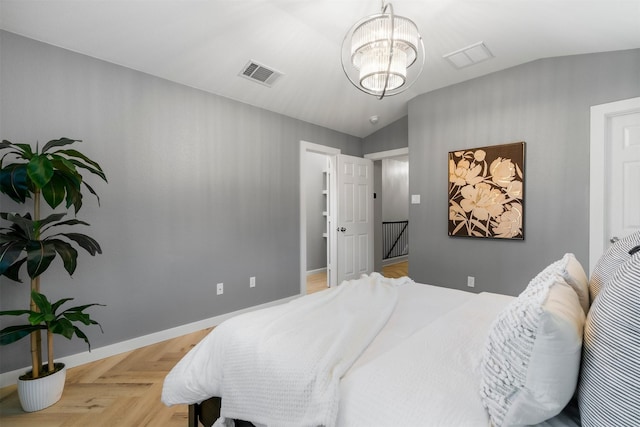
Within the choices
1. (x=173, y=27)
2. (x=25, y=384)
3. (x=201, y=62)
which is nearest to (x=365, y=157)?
(x=201, y=62)

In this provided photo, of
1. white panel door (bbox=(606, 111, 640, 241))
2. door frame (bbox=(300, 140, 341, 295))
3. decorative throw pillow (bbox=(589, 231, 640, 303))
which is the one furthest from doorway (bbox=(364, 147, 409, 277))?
decorative throw pillow (bbox=(589, 231, 640, 303))

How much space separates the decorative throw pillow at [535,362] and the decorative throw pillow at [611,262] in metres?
0.47

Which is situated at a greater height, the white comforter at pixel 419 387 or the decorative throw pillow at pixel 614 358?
the decorative throw pillow at pixel 614 358

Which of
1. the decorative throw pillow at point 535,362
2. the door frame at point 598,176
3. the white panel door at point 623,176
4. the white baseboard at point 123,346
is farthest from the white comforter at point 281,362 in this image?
the white panel door at point 623,176

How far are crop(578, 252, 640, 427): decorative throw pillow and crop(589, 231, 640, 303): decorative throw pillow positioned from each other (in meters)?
0.48

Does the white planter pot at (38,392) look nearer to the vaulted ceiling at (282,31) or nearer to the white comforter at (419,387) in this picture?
the white comforter at (419,387)

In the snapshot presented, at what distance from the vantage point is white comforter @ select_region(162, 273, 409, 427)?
1.00m

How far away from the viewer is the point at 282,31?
2.47 meters

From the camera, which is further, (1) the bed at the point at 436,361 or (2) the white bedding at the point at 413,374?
(2) the white bedding at the point at 413,374

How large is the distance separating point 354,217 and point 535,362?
153 inches

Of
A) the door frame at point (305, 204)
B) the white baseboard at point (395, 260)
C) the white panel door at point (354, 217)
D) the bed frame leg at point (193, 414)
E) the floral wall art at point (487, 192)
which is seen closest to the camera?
the bed frame leg at point (193, 414)

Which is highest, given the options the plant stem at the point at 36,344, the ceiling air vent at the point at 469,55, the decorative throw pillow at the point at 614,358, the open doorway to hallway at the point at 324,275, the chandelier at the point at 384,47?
the ceiling air vent at the point at 469,55

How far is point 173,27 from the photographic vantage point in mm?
2258

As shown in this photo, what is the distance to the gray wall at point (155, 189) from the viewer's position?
2184mm
